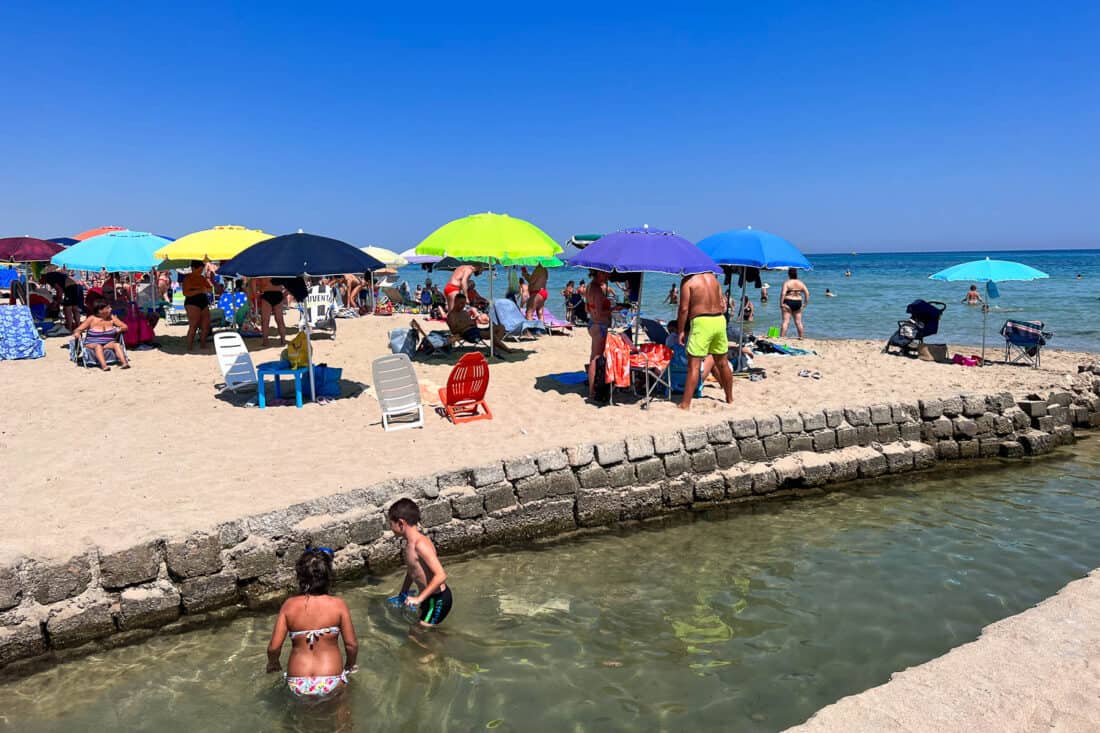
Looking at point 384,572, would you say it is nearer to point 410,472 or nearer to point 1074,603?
point 410,472

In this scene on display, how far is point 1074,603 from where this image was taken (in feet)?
15.0

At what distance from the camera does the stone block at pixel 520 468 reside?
20.2 feet

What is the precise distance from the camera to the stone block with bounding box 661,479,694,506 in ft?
23.0

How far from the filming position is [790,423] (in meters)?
7.83

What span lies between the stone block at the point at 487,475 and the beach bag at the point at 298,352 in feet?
11.4

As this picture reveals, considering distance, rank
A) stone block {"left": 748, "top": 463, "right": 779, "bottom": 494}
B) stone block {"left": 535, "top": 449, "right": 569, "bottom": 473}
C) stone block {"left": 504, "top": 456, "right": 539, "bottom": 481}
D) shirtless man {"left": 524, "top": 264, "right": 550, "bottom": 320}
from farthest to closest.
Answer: shirtless man {"left": 524, "top": 264, "right": 550, "bottom": 320} → stone block {"left": 748, "top": 463, "right": 779, "bottom": 494} → stone block {"left": 535, "top": 449, "right": 569, "bottom": 473} → stone block {"left": 504, "top": 456, "right": 539, "bottom": 481}

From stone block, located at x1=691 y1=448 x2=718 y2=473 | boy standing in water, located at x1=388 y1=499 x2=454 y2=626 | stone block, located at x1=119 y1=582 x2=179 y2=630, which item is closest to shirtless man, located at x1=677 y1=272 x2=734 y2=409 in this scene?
stone block, located at x1=691 y1=448 x2=718 y2=473

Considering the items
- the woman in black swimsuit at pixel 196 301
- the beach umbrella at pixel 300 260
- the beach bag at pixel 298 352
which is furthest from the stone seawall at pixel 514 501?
the woman in black swimsuit at pixel 196 301

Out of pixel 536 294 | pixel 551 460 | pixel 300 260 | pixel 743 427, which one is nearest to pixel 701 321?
pixel 743 427

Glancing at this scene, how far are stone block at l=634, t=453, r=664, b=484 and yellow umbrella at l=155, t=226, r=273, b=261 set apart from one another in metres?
6.74

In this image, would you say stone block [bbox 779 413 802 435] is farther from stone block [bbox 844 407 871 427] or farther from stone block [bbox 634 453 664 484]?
stone block [bbox 634 453 664 484]

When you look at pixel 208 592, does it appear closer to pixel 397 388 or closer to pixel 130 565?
pixel 130 565

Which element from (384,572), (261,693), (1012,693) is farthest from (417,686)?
(1012,693)

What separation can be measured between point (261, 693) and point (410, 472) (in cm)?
228
